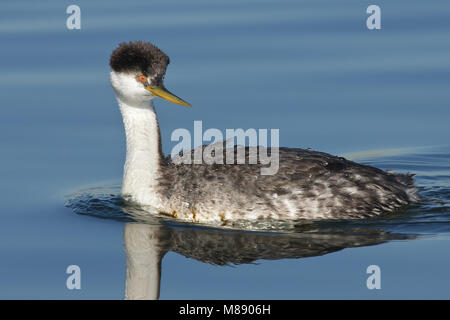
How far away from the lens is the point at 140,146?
39.1 ft

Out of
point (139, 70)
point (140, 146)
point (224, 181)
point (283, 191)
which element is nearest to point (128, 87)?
point (139, 70)

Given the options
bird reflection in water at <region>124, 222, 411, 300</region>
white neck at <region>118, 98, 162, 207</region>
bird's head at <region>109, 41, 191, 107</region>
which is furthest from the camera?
white neck at <region>118, 98, 162, 207</region>

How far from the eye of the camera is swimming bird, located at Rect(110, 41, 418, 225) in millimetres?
11312

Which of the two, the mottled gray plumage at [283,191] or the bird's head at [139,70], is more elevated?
the bird's head at [139,70]

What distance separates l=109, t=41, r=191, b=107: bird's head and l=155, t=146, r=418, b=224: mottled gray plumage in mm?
956

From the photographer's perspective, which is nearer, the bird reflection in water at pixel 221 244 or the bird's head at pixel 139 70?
the bird reflection in water at pixel 221 244

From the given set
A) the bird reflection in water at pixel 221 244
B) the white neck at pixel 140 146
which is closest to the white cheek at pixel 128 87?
the white neck at pixel 140 146

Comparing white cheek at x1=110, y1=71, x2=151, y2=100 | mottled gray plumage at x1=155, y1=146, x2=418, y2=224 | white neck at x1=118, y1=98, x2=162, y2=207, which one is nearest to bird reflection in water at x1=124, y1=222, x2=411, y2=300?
mottled gray plumage at x1=155, y1=146, x2=418, y2=224

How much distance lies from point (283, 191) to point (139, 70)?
2206 mm

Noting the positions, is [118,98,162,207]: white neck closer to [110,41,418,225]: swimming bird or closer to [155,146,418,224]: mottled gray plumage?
[110,41,418,225]: swimming bird

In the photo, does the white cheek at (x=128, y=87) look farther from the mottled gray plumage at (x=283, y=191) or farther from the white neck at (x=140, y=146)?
the mottled gray plumage at (x=283, y=191)

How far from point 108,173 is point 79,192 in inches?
30.3

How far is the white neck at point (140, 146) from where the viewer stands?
1183 centimetres

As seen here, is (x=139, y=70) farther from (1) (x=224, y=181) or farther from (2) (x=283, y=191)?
(2) (x=283, y=191)
